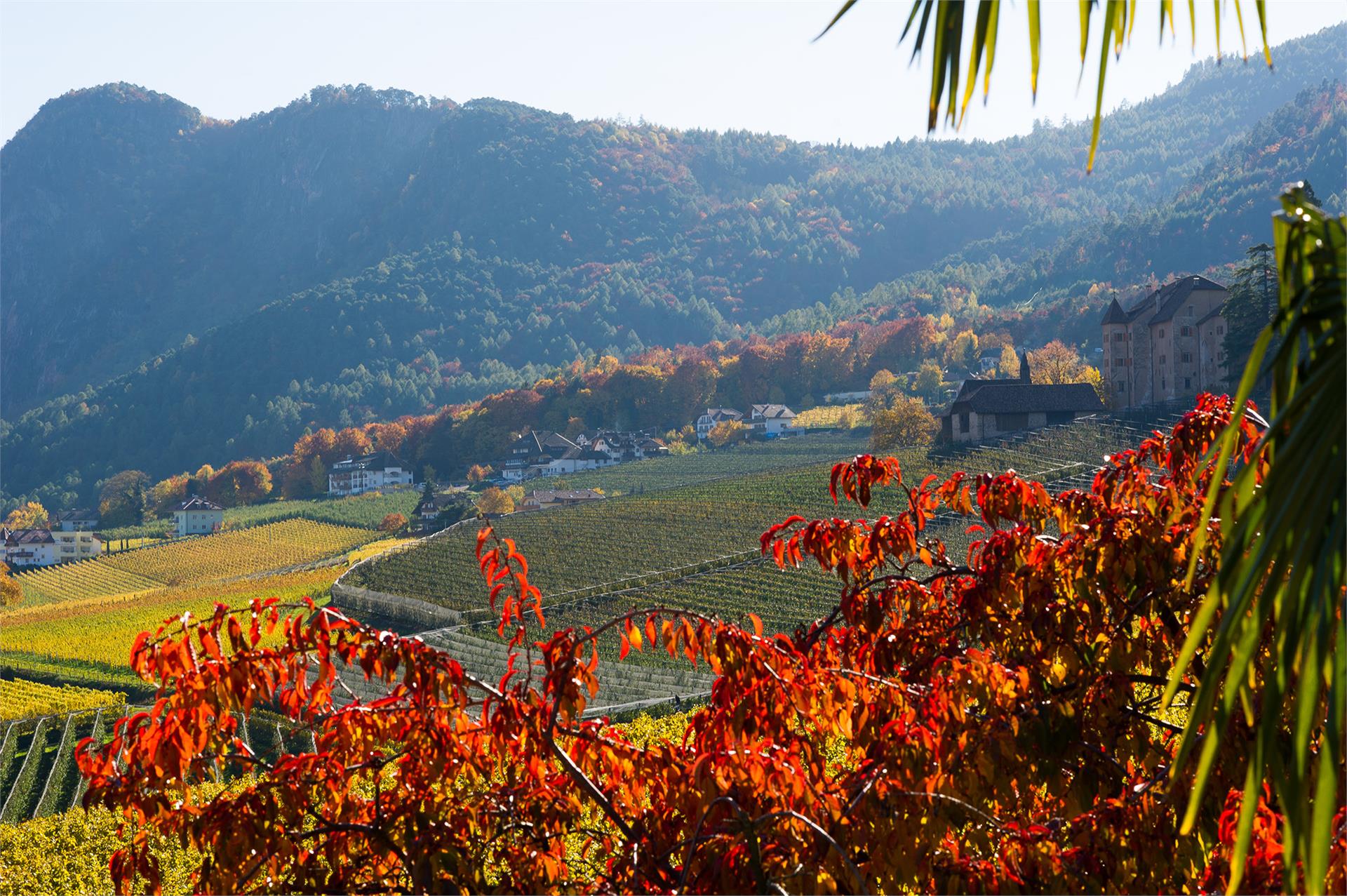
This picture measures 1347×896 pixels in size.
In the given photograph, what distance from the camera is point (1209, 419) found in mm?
5051

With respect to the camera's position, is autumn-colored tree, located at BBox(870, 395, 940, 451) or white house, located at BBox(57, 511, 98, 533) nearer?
autumn-colored tree, located at BBox(870, 395, 940, 451)

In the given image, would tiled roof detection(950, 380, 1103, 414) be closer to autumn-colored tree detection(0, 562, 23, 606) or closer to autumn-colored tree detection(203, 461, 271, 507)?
autumn-colored tree detection(0, 562, 23, 606)

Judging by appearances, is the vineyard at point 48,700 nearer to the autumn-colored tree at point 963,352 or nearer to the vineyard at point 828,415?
the vineyard at point 828,415

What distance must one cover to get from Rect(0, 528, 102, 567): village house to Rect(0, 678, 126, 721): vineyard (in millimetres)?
60991

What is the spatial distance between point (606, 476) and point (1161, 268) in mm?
Result: 72014

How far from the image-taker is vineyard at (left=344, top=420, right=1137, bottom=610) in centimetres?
4544

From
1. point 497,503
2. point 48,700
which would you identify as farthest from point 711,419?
point 48,700

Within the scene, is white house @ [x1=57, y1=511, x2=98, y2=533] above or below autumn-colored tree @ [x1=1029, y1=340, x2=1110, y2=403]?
below

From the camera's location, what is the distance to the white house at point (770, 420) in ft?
330

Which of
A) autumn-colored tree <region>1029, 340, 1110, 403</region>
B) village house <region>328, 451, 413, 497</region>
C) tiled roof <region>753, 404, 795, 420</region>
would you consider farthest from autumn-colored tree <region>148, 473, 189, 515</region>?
autumn-colored tree <region>1029, 340, 1110, 403</region>

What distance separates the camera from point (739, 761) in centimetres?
363

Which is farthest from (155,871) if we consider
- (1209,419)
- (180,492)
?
(180,492)

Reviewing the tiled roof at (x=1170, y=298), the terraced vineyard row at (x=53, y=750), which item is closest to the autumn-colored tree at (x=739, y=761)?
the terraced vineyard row at (x=53, y=750)

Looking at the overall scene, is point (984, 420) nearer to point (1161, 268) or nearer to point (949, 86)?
point (949, 86)
